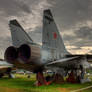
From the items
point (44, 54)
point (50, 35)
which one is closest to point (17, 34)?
point (50, 35)

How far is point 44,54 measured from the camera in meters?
12.0

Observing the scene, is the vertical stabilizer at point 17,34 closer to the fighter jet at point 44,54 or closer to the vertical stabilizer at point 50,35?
the fighter jet at point 44,54

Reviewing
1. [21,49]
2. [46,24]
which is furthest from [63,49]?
[21,49]

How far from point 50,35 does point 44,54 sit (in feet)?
7.74

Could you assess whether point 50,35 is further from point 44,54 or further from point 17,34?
point 17,34

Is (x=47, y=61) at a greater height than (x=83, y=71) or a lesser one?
greater

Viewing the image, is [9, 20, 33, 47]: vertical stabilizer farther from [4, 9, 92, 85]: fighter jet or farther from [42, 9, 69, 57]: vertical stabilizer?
[42, 9, 69, 57]: vertical stabilizer

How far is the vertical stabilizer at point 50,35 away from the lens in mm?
13203

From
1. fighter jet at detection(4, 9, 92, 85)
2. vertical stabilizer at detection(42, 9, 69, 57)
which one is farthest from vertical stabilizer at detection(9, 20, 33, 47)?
vertical stabilizer at detection(42, 9, 69, 57)

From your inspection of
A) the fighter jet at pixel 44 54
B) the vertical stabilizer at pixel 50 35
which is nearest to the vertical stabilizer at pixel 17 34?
the fighter jet at pixel 44 54

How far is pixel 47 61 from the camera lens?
1220 centimetres

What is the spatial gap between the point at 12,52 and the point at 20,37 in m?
2.88

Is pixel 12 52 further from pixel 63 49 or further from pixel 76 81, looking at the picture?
pixel 76 81

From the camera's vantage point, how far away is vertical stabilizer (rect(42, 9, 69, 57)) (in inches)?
520
